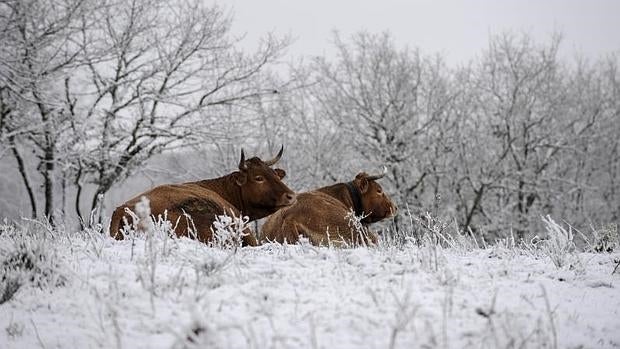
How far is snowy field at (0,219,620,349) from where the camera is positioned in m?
2.54

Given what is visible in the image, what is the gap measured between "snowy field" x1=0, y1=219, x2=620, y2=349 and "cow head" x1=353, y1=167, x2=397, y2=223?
543cm

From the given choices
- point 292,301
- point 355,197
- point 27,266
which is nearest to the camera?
point 292,301

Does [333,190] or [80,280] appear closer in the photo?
[80,280]

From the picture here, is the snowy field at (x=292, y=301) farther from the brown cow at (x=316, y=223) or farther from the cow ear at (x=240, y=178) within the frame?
the cow ear at (x=240, y=178)

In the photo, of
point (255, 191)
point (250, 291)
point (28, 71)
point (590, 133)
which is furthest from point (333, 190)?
point (590, 133)

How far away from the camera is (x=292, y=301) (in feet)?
9.74

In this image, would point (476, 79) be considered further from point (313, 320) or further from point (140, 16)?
point (313, 320)

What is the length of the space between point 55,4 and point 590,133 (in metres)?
22.5

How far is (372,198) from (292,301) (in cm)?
676

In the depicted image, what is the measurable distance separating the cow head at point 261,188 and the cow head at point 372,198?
202 centimetres

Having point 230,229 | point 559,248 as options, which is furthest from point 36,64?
point 559,248

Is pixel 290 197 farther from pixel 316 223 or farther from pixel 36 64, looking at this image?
pixel 36 64

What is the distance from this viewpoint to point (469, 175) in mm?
22672

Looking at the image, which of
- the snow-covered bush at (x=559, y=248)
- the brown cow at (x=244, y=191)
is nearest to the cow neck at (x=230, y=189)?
the brown cow at (x=244, y=191)
